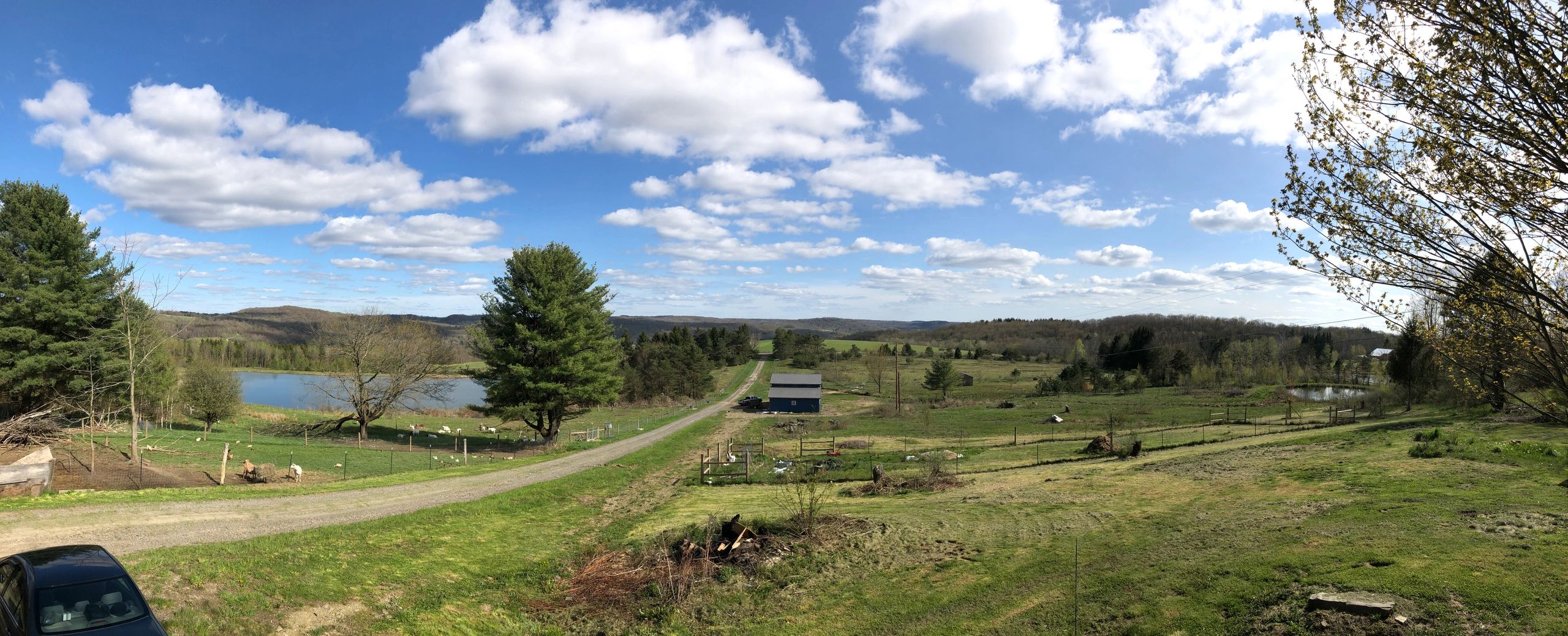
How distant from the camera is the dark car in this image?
672 cm

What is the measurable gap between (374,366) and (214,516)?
30.1 m

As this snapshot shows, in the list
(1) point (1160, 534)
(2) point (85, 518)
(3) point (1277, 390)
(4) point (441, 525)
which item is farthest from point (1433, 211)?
(3) point (1277, 390)

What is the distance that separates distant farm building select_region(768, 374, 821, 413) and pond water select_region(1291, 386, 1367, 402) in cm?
5210

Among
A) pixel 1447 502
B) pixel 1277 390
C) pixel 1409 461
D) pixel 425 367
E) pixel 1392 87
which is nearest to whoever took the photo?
pixel 1392 87

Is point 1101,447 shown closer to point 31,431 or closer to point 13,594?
point 13,594

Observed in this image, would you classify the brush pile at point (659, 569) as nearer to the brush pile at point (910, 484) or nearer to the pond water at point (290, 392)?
the brush pile at point (910, 484)

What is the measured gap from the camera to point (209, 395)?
3950 centimetres

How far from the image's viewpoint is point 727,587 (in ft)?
40.0

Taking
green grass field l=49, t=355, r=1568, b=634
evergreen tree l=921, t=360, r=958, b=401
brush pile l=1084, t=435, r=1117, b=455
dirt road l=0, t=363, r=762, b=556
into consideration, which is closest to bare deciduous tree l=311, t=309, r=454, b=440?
dirt road l=0, t=363, r=762, b=556

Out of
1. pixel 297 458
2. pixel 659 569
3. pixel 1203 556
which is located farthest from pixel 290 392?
pixel 1203 556

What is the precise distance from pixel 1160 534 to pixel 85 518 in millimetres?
22345

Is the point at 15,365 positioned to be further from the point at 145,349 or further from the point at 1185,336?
the point at 1185,336

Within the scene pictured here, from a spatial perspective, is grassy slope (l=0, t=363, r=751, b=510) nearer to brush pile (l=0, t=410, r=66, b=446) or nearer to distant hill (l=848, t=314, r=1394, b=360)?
brush pile (l=0, t=410, r=66, b=446)

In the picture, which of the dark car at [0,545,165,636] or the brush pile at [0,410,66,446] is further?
the brush pile at [0,410,66,446]
